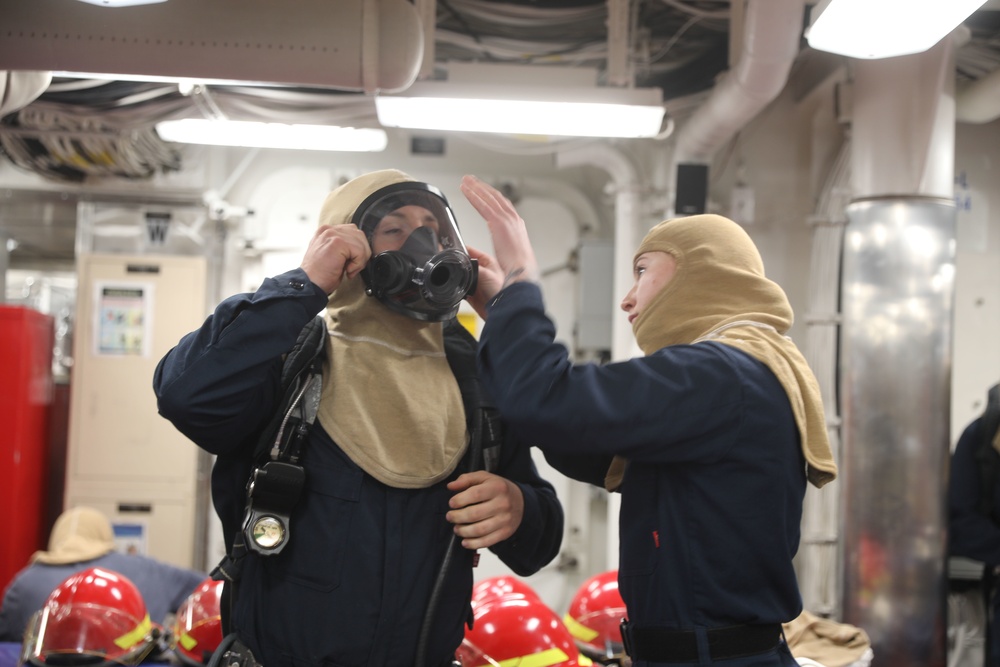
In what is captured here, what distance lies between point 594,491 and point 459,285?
4.52 meters

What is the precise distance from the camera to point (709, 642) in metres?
1.64

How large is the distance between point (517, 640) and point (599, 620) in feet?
2.13

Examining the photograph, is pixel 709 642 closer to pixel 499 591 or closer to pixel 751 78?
pixel 499 591

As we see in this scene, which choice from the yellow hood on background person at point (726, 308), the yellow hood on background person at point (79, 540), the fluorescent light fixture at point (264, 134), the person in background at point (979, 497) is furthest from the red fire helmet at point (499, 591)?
the fluorescent light fixture at point (264, 134)

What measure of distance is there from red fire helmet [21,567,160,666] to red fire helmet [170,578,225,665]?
0.17 m

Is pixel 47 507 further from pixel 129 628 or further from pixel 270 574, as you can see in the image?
pixel 270 574

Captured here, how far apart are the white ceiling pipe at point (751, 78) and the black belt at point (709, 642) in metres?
2.44

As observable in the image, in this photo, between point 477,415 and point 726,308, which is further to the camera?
point 477,415

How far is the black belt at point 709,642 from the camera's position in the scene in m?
1.64

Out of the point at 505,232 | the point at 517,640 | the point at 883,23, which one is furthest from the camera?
the point at 517,640

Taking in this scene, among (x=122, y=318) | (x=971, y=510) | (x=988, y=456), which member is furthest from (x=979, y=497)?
(x=122, y=318)

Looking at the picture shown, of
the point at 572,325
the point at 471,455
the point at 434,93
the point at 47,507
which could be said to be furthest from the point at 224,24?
the point at 47,507

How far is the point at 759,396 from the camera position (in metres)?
1.65

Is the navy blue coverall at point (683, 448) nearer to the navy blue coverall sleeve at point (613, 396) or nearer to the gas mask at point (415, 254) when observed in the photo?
the navy blue coverall sleeve at point (613, 396)
